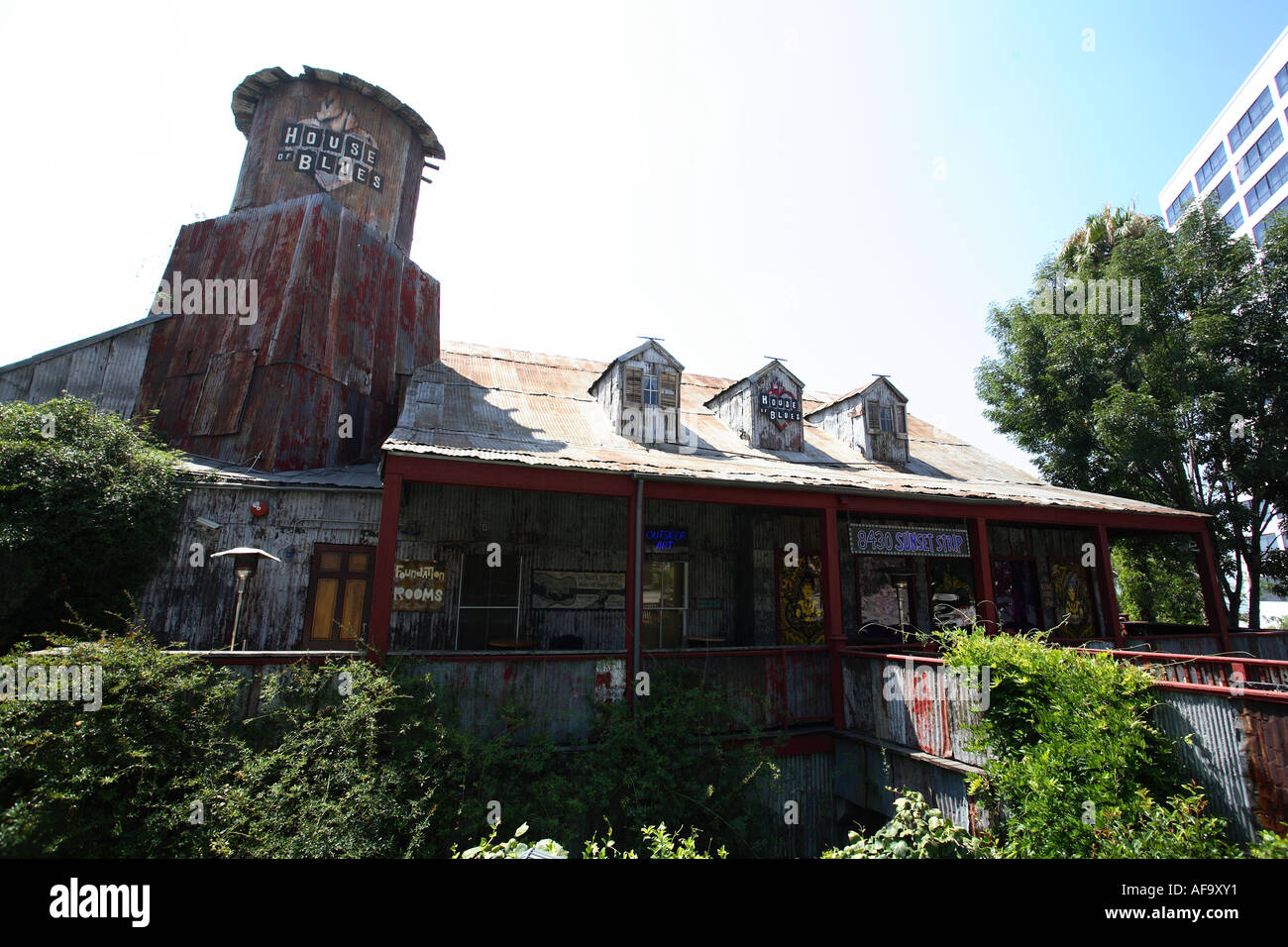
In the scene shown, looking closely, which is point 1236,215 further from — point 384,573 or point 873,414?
point 384,573

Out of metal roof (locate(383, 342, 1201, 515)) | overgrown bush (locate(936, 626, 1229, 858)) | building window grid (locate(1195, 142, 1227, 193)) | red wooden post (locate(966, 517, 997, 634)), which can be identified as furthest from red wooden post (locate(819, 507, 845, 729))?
building window grid (locate(1195, 142, 1227, 193))

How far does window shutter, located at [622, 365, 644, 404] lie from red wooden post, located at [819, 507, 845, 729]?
14.8ft

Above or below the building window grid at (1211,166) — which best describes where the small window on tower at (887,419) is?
below

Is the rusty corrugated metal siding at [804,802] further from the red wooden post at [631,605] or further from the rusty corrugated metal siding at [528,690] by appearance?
the rusty corrugated metal siding at [528,690]

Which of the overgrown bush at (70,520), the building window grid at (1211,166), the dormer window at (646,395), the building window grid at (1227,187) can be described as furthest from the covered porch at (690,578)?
the building window grid at (1211,166)

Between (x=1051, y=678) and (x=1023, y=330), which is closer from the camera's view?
(x=1051, y=678)

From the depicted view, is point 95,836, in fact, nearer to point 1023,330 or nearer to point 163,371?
point 163,371

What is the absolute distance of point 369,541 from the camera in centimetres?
1027

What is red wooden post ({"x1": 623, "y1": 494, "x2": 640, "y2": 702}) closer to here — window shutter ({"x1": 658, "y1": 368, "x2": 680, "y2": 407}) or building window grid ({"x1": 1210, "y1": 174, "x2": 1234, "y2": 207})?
window shutter ({"x1": 658, "y1": 368, "x2": 680, "y2": 407})

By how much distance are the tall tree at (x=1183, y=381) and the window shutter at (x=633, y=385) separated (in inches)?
514

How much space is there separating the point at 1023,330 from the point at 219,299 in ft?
74.1

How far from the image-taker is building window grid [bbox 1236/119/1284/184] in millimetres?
42938

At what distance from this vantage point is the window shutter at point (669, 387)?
12.2 metres
